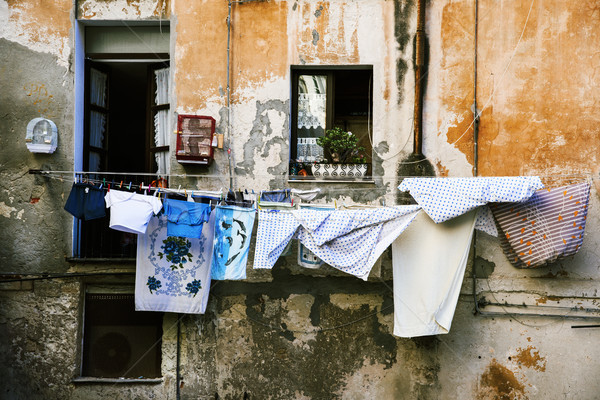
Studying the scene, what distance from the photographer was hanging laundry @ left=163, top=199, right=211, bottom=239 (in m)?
6.36

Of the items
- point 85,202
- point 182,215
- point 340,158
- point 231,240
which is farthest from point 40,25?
point 340,158

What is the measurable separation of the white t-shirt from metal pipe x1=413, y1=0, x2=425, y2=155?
131 inches

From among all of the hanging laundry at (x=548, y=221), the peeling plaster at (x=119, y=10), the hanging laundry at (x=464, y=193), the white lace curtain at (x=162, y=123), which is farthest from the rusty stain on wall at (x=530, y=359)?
the peeling plaster at (x=119, y=10)

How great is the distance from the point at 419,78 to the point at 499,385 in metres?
4.03

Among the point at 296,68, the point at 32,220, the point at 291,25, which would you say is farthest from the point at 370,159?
the point at 32,220

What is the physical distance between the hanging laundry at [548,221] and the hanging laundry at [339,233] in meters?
1.26

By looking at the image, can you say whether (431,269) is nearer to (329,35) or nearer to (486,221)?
(486,221)

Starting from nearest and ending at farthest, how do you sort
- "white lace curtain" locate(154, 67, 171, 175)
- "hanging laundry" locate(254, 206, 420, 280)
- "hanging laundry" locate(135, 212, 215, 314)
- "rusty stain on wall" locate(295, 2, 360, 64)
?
"hanging laundry" locate(254, 206, 420, 280) < "hanging laundry" locate(135, 212, 215, 314) < "rusty stain on wall" locate(295, 2, 360, 64) < "white lace curtain" locate(154, 67, 171, 175)

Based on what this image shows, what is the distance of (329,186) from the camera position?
23.5 feet

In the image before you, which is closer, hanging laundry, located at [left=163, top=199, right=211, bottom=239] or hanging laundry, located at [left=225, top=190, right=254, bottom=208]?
hanging laundry, located at [left=163, top=199, right=211, bottom=239]

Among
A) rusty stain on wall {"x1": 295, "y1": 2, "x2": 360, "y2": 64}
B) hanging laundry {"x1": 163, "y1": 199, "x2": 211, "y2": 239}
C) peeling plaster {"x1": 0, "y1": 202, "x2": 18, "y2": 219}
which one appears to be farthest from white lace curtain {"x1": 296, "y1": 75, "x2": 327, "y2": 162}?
peeling plaster {"x1": 0, "y1": 202, "x2": 18, "y2": 219}

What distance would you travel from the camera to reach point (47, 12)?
7.48 meters

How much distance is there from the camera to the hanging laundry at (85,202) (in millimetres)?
6488

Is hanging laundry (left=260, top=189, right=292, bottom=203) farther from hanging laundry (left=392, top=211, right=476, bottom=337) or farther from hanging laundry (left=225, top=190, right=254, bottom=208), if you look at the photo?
hanging laundry (left=392, top=211, right=476, bottom=337)
